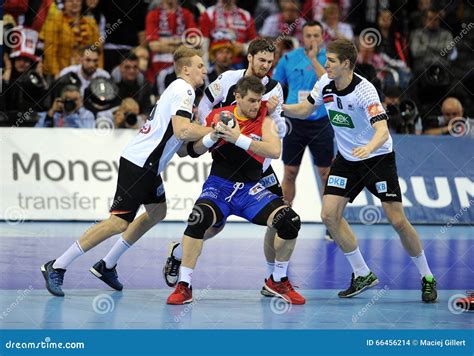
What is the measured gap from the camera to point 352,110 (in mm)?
9023

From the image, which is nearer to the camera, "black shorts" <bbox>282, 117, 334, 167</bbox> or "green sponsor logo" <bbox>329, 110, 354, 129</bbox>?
"green sponsor logo" <bbox>329, 110, 354, 129</bbox>

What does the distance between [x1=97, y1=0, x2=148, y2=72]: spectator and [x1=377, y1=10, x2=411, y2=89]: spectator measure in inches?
160

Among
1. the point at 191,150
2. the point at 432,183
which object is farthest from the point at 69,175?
the point at 191,150

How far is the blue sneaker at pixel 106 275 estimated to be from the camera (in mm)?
9102

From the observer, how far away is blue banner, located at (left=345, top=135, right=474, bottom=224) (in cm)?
1462

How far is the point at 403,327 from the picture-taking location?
769 centimetres

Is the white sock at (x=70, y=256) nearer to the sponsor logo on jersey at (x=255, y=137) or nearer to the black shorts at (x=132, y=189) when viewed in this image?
the black shorts at (x=132, y=189)

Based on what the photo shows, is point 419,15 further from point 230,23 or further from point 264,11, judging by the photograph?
point 230,23

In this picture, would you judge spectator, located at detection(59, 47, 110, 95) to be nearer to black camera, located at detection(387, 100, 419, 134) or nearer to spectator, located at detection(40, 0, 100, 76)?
spectator, located at detection(40, 0, 100, 76)

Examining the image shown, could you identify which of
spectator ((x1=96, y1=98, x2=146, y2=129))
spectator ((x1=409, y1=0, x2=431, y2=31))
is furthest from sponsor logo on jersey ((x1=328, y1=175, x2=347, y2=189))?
spectator ((x1=409, y1=0, x2=431, y2=31))

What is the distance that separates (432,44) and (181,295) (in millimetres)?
9998

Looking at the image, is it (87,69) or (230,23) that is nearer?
(87,69)
